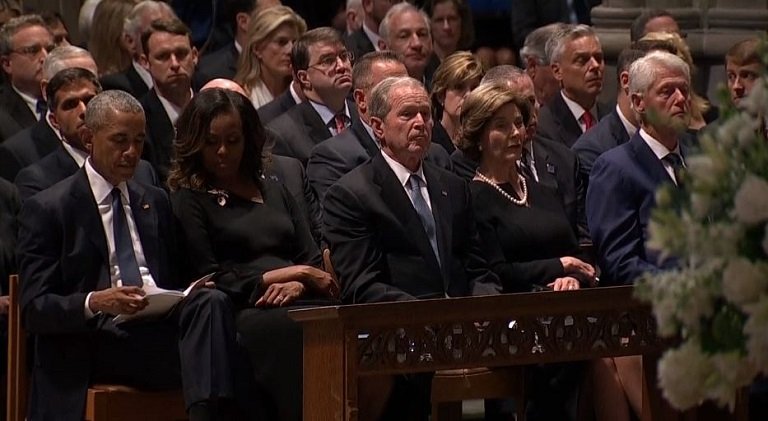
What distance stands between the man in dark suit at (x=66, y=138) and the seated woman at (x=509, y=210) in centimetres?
122

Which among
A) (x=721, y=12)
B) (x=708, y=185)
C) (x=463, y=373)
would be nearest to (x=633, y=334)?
(x=463, y=373)

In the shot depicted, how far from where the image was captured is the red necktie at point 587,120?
7.99m

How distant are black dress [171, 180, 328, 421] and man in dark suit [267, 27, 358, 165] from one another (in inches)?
44.5

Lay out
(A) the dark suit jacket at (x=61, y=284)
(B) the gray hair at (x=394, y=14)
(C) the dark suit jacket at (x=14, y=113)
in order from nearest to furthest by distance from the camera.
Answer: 1. (A) the dark suit jacket at (x=61, y=284)
2. (C) the dark suit jacket at (x=14, y=113)
3. (B) the gray hair at (x=394, y=14)

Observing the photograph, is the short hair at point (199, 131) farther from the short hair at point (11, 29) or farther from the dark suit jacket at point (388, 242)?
the short hair at point (11, 29)

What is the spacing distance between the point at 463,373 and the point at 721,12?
4176 millimetres

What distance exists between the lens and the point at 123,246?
19.4ft

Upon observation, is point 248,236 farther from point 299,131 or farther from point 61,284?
point 299,131

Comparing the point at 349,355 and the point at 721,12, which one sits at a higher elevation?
the point at 721,12

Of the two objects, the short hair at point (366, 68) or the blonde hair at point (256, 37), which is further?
the blonde hair at point (256, 37)

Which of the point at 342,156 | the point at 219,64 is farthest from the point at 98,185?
the point at 219,64

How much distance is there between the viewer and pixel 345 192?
19.9 ft

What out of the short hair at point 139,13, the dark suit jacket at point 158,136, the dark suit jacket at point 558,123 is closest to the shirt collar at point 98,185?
the dark suit jacket at point 158,136

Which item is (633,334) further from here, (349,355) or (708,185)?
(708,185)
